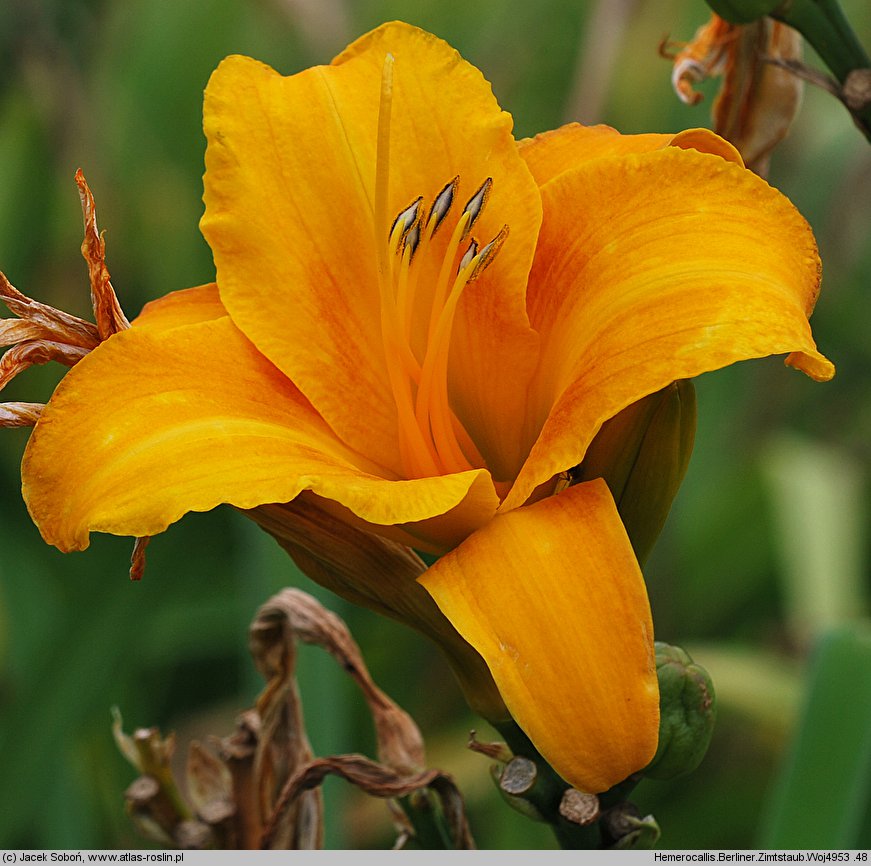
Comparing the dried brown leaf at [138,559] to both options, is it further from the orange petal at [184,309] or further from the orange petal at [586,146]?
the orange petal at [586,146]

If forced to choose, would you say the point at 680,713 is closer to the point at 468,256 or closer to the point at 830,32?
the point at 468,256

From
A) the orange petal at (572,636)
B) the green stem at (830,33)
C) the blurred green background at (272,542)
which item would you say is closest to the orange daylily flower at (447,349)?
the orange petal at (572,636)

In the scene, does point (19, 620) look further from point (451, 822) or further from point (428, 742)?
point (451, 822)

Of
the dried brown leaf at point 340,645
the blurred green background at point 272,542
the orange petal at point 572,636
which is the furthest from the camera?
the blurred green background at point 272,542

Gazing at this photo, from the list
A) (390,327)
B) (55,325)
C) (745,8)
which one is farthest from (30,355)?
(745,8)

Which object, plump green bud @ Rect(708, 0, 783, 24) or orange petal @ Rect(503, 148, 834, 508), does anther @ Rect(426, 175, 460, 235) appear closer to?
orange petal @ Rect(503, 148, 834, 508)

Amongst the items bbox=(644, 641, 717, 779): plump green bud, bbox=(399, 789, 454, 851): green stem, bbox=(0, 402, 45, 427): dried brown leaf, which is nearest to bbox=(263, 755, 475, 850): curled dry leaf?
bbox=(399, 789, 454, 851): green stem
